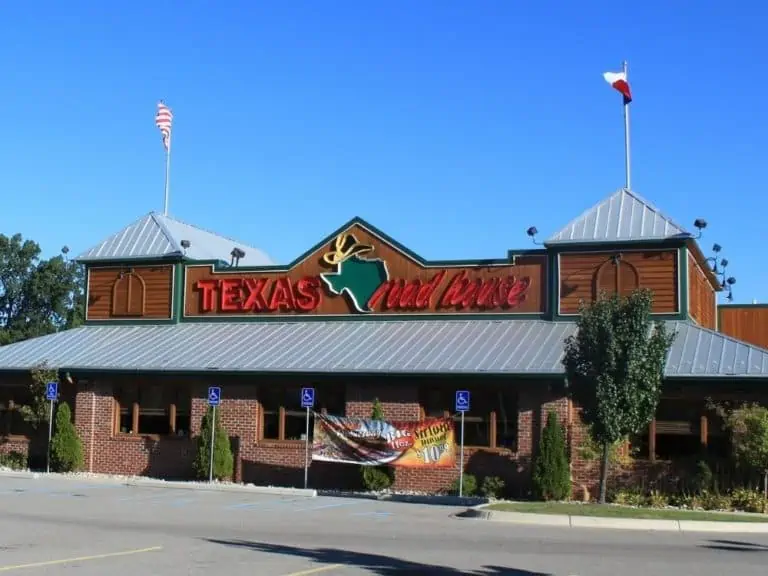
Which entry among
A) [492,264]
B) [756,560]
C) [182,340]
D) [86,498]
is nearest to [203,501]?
[86,498]

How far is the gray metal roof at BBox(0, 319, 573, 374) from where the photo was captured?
26.6 meters

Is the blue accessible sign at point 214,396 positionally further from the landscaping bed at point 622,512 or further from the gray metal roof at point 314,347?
the landscaping bed at point 622,512

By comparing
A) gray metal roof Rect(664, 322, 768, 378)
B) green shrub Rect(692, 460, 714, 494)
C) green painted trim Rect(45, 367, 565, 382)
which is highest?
gray metal roof Rect(664, 322, 768, 378)

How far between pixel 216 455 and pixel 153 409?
3.21 meters

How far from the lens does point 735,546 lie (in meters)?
16.5

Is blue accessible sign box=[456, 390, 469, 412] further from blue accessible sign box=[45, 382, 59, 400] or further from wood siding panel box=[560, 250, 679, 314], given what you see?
blue accessible sign box=[45, 382, 59, 400]

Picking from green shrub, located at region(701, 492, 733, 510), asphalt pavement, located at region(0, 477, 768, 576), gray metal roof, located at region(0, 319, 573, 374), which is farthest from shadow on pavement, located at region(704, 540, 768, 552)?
gray metal roof, located at region(0, 319, 573, 374)

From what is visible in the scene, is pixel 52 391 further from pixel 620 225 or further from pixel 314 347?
pixel 620 225

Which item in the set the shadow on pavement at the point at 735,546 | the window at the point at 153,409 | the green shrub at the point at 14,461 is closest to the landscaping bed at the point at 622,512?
the shadow on pavement at the point at 735,546

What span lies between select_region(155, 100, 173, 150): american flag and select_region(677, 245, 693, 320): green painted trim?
18844 mm

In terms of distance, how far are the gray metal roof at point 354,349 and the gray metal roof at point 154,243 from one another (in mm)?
2269

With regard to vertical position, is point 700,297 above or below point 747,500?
above

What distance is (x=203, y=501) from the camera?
23.5 m

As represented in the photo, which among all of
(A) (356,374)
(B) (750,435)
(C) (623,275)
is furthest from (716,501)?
(A) (356,374)
